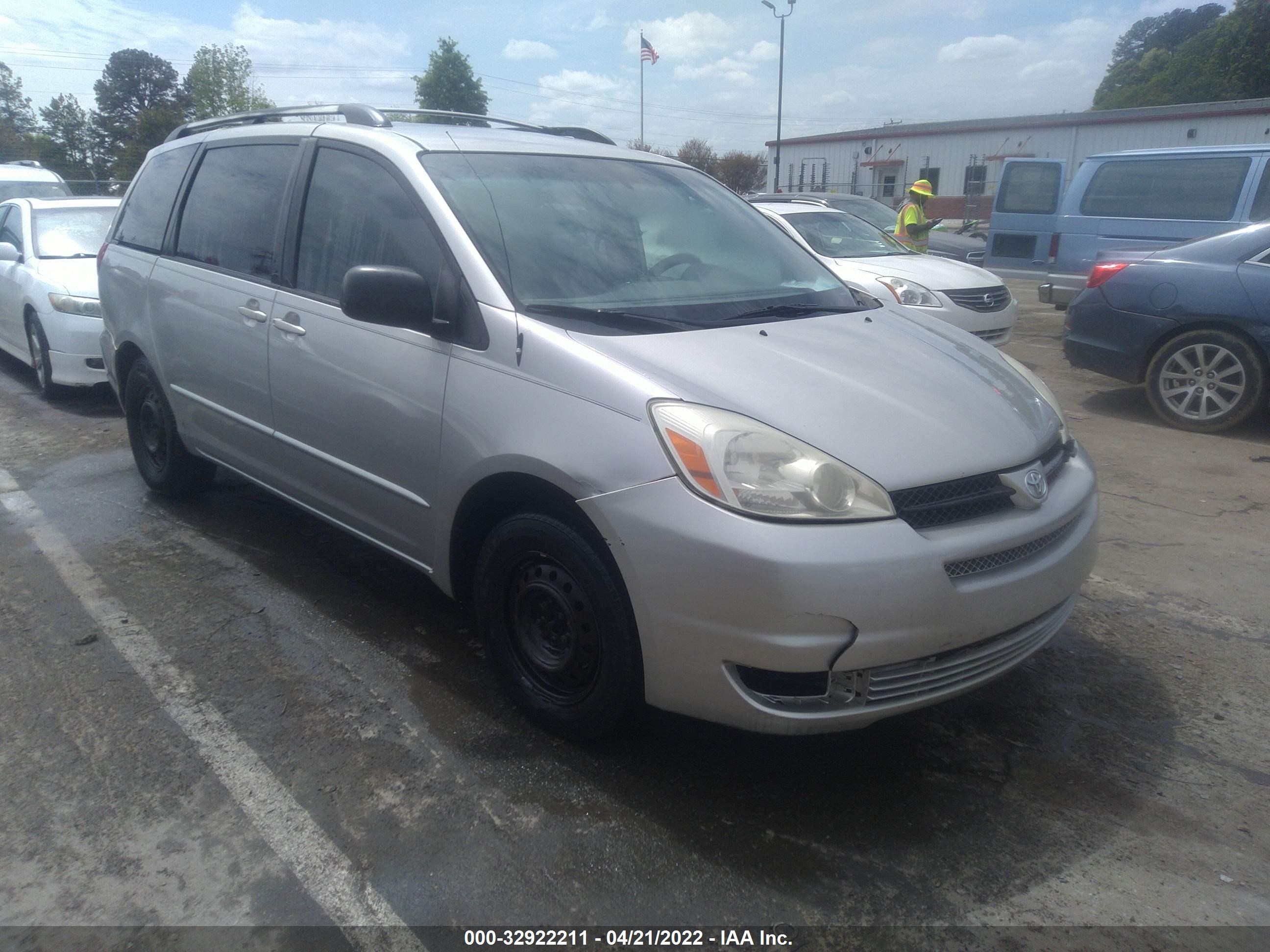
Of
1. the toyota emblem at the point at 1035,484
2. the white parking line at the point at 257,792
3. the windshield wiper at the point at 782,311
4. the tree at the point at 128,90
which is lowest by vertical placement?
the white parking line at the point at 257,792

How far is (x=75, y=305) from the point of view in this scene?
23.8 feet

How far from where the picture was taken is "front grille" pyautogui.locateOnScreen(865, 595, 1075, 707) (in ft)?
7.94

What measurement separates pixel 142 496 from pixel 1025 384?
4.61 meters

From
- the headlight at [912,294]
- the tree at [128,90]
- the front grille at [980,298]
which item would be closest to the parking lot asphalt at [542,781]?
the headlight at [912,294]

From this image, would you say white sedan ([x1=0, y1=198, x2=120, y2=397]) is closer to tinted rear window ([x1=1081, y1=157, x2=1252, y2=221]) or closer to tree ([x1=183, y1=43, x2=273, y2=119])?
tinted rear window ([x1=1081, y1=157, x2=1252, y2=221])

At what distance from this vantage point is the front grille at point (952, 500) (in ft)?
7.96

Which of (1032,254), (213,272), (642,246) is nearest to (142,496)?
(213,272)

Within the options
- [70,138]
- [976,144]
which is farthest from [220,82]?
[976,144]

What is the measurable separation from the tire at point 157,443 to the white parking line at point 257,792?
32.4 inches

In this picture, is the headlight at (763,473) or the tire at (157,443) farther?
the tire at (157,443)

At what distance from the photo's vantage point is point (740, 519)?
7.59ft

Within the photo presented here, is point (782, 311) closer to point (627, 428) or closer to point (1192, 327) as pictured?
Result: point (627, 428)

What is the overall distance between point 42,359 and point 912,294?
280 inches

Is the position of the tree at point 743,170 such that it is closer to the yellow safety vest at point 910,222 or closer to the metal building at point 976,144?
the metal building at point 976,144
